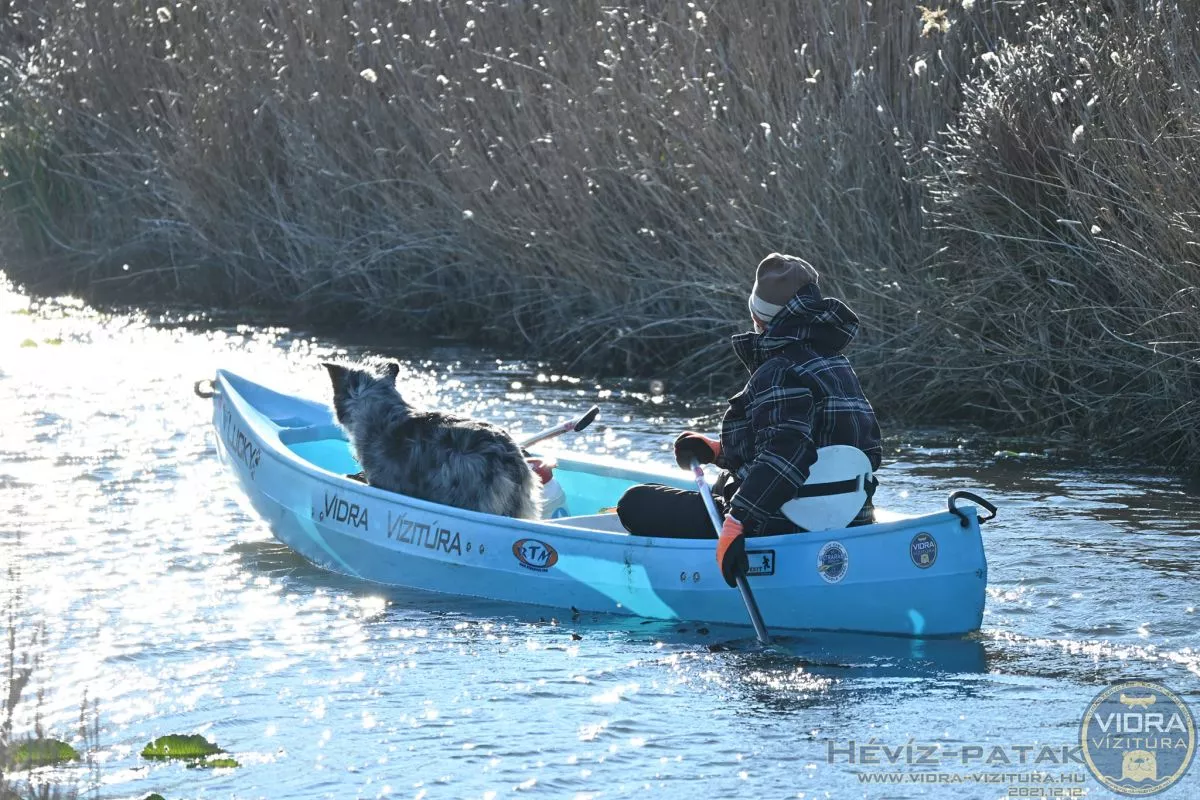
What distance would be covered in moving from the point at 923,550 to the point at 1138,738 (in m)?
1.16

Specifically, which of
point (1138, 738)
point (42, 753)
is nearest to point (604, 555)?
point (1138, 738)

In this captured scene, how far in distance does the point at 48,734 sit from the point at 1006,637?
353 centimetres

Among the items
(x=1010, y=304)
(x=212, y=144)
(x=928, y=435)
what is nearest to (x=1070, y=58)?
(x=1010, y=304)

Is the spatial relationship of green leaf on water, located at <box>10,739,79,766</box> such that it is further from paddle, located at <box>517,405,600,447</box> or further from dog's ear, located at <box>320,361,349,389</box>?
paddle, located at <box>517,405,600,447</box>

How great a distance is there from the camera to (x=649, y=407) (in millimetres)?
11562

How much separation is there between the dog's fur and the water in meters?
0.49

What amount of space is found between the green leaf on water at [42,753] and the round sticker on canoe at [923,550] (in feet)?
10.1

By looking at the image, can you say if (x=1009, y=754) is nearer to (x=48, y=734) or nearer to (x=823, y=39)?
(x=48, y=734)

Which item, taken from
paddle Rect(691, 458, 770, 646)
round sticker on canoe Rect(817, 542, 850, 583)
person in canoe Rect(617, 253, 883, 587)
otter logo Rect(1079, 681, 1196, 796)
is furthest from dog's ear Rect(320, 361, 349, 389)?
otter logo Rect(1079, 681, 1196, 796)

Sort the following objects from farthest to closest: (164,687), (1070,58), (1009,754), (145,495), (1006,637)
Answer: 1. (1070,58)
2. (145,495)
3. (1006,637)
4. (164,687)
5. (1009,754)

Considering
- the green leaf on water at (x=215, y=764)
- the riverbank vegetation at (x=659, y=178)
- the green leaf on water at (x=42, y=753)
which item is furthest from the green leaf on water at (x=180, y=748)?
the riverbank vegetation at (x=659, y=178)

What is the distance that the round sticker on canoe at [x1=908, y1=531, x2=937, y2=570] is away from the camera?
249 inches

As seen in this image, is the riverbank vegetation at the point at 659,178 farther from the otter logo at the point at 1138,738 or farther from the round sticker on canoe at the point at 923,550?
the otter logo at the point at 1138,738

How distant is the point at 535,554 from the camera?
7156 millimetres
